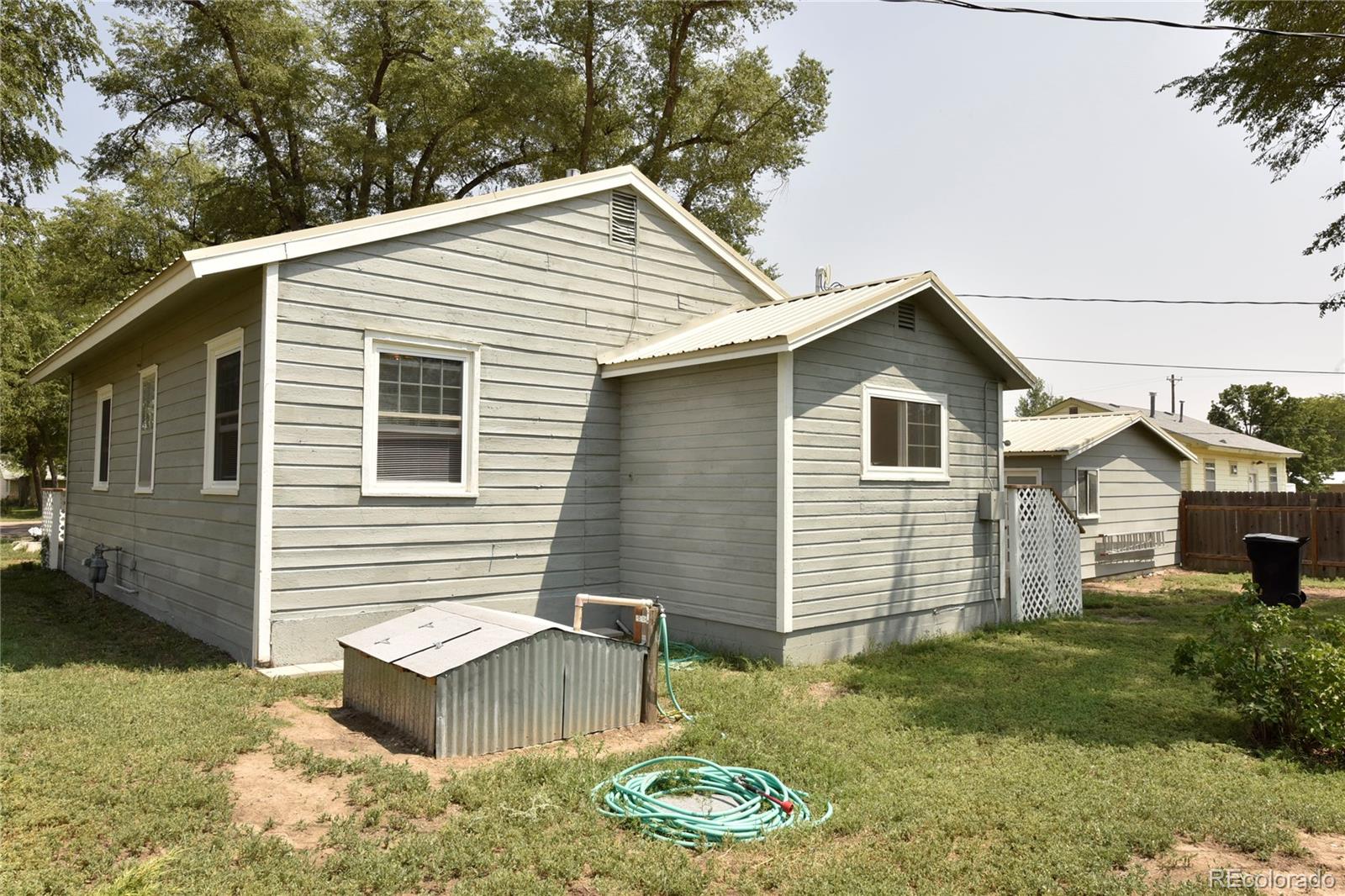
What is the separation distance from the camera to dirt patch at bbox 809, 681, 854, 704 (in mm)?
6781

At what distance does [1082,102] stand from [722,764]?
33.3ft

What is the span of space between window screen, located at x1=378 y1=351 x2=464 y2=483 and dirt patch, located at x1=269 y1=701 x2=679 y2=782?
7.91 ft

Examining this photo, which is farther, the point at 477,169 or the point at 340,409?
the point at 477,169

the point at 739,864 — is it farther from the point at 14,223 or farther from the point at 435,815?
the point at 14,223

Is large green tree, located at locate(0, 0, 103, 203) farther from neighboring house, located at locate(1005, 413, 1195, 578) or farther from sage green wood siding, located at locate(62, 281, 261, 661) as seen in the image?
neighboring house, located at locate(1005, 413, 1195, 578)

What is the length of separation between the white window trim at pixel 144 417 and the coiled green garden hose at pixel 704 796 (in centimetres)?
791

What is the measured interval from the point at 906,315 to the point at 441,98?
1572 cm

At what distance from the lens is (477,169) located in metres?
23.7

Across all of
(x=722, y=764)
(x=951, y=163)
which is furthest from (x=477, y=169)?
(x=722, y=764)

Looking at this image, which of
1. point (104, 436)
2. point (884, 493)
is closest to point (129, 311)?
point (104, 436)

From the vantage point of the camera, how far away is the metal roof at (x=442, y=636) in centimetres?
511

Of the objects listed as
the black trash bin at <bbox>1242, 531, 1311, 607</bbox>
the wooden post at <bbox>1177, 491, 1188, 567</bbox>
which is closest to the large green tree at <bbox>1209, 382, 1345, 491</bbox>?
the wooden post at <bbox>1177, 491, 1188, 567</bbox>

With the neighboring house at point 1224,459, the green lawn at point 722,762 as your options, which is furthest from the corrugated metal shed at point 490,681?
the neighboring house at point 1224,459

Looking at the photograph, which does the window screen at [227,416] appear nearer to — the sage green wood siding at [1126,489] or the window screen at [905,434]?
the window screen at [905,434]
